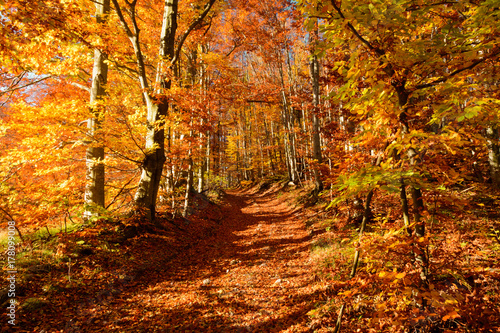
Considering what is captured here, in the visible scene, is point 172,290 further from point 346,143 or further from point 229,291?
point 346,143

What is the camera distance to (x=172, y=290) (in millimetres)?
5348

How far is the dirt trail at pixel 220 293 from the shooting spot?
4051 millimetres

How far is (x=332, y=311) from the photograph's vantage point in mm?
3854

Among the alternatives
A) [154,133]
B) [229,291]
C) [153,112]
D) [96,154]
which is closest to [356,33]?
[229,291]

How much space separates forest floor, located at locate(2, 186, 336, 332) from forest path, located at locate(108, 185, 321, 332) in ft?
0.06

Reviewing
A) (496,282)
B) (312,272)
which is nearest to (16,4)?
(312,272)

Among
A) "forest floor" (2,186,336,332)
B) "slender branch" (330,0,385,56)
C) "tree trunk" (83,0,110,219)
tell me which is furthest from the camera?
"tree trunk" (83,0,110,219)

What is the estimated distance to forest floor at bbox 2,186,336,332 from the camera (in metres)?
3.96

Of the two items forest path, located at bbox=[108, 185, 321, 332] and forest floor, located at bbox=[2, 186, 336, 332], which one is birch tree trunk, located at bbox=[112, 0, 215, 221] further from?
forest path, located at bbox=[108, 185, 321, 332]

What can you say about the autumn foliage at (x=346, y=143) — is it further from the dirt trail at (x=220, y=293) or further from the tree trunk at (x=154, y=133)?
the dirt trail at (x=220, y=293)

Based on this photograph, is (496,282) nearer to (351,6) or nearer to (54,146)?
(351,6)

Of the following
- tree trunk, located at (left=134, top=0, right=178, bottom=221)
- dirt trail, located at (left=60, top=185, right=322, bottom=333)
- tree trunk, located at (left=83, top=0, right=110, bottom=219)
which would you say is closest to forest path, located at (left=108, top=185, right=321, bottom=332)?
dirt trail, located at (left=60, top=185, right=322, bottom=333)

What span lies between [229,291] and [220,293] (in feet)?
0.71

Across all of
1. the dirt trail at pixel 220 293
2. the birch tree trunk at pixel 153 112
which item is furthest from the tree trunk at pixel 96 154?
the dirt trail at pixel 220 293
